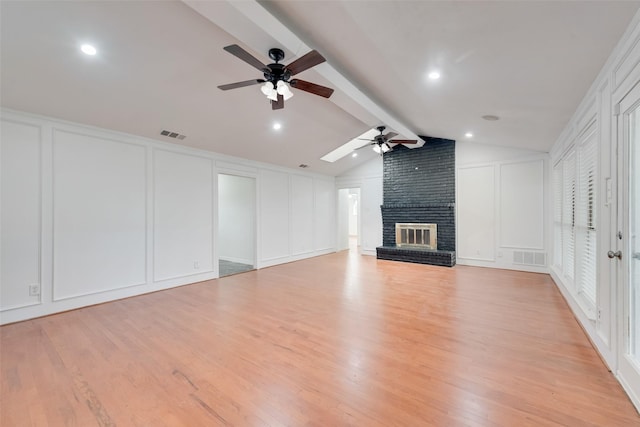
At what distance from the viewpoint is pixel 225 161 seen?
559 cm

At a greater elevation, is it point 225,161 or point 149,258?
point 225,161

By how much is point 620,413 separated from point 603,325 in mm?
850

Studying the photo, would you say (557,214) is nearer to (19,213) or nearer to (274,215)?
(274,215)

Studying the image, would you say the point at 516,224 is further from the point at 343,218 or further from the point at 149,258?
the point at 149,258

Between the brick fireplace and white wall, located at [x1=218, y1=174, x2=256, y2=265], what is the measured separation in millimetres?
3424

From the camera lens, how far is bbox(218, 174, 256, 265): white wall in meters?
6.57

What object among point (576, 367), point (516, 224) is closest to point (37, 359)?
point (576, 367)

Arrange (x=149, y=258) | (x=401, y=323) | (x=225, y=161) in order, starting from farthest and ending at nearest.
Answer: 1. (x=225, y=161)
2. (x=149, y=258)
3. (x=401, y=323)

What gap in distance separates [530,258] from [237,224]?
682cm

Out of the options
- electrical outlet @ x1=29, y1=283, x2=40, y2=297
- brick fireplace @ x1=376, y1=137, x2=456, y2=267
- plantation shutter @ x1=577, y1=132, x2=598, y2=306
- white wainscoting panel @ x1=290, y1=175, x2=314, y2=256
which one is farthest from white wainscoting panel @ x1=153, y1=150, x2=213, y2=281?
plantation shutter @ x1=577, y1=132, x2=598, y2=306

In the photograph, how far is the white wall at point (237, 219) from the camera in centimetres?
657

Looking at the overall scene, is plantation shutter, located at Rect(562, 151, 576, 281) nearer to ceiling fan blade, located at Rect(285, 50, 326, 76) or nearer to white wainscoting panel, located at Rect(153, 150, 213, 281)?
ceiling fan blade, located at Rect(285, 50, 326, 76)

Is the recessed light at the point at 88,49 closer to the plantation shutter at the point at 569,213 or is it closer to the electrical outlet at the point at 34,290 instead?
the electrical outlet at the point at 34,290

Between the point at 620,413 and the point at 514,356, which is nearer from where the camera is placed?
the point at 620,413
